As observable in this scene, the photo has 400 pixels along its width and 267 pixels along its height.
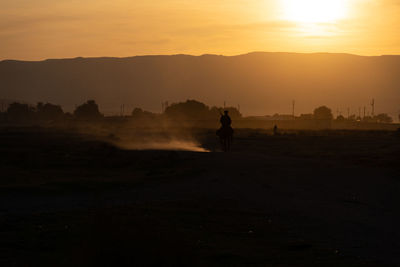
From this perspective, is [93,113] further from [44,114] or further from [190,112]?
[190,112]

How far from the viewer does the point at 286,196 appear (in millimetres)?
22891

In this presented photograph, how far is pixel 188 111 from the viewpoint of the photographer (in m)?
181

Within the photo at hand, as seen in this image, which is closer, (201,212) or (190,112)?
(201,212)

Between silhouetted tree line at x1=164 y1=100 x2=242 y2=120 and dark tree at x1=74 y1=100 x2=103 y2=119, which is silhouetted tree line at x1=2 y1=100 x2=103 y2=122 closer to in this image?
dark tree at x1=74 y1=100 x2=103 y2=119

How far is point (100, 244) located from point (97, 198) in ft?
38.6

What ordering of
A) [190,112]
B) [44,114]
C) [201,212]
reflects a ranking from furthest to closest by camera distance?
[44,114], [190,112], [201,212]

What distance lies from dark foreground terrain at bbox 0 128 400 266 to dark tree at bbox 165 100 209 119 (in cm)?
14225

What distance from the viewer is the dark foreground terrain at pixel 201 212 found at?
38.9 feet

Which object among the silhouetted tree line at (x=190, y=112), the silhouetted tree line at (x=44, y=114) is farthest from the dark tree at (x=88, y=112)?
the silhouetted tree line at (x=190, y=112)

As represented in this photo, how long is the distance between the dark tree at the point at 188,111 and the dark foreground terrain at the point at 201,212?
142253mm

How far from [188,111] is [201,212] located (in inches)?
6402

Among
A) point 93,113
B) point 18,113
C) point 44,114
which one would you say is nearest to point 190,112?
point 93,113

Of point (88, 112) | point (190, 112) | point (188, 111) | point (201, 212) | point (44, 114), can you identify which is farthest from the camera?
point (44, 114)

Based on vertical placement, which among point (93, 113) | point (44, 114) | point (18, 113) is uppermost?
point (93, 113)
